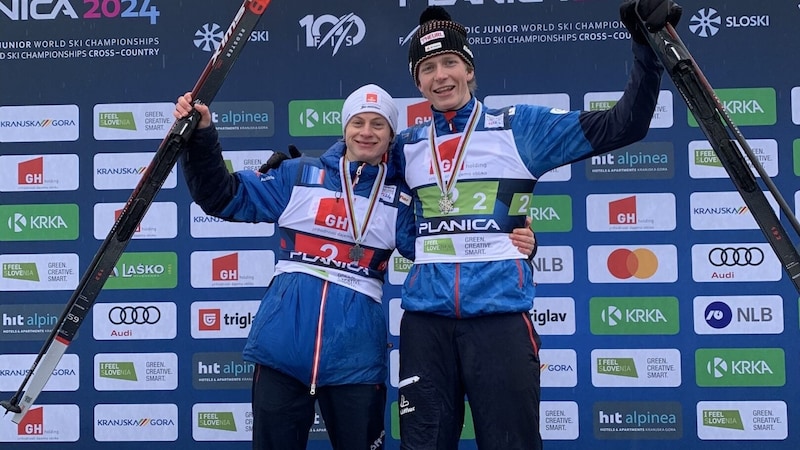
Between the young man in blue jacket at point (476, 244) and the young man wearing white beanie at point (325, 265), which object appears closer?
the young man in blue jacket at point (476, 244)

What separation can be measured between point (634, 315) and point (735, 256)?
515 mm

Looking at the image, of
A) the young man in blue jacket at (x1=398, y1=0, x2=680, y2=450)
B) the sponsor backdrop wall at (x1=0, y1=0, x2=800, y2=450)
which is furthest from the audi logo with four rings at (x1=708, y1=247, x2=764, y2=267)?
the young man in blue jacket at (x1=398, y1=0, x2=680, y2=450)

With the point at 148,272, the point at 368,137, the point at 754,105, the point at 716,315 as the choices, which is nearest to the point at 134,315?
the point at 148,272

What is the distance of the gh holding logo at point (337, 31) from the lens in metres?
4.02

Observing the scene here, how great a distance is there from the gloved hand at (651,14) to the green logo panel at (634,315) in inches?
74.9

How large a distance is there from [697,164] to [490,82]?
996 mm

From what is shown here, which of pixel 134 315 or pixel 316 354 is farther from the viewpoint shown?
pixel 134 315

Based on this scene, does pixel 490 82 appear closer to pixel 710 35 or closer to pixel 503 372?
pixel 710 35

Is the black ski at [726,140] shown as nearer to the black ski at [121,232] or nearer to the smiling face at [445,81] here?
the smiling face at [445,81]

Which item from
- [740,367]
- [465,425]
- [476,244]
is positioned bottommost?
[465,425]

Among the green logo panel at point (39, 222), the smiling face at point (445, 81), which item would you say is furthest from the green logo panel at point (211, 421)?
the smiling face at point (445, 81)

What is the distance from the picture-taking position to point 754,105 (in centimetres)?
388

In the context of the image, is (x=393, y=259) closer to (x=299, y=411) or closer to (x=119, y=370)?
(x=119, y=370)

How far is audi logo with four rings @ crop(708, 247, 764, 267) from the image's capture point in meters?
3.85
